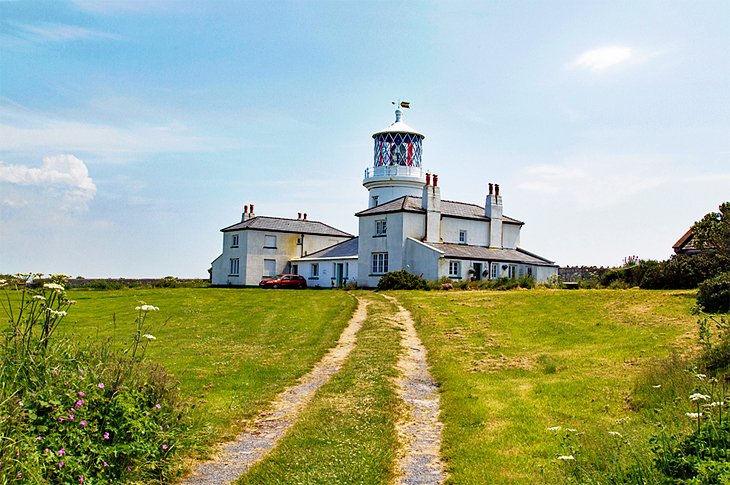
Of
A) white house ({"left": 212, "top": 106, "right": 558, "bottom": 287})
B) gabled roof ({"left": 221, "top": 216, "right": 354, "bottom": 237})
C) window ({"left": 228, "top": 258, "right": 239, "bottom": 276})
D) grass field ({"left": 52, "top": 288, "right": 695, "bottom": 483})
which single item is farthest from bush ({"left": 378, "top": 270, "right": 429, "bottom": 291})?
window ({"left": 228, "top": 258, "right": 239, "bottom": 276})

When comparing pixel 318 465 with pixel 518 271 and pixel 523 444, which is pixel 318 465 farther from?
pixel 518 271

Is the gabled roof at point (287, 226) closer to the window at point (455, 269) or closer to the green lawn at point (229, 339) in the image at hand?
the window at point (455, 269)

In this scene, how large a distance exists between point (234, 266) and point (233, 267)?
24 cm

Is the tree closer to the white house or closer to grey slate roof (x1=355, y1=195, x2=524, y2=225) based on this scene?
the white house

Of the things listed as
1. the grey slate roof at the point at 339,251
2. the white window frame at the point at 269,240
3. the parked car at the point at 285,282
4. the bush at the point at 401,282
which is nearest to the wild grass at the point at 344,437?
the bush at the point at 401,282

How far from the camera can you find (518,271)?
46.4 metres

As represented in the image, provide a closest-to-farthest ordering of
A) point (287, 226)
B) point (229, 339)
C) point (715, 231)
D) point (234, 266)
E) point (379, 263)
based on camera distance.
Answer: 1. point (229, 339)
2. point (715, 231)
3. point (379, 263)
4. point (234, 266)
5. point (287, 226)

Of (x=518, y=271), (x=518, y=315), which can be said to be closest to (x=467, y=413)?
(x=518, y=315)

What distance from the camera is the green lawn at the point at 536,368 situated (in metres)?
8.12

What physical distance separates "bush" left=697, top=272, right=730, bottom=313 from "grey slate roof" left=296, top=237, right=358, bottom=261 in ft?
100


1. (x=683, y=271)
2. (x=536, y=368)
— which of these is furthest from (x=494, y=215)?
(x=536, y=368)

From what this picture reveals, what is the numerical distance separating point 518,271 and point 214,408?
3829 centimetres

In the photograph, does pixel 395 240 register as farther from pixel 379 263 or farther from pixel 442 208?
pixel 442 208

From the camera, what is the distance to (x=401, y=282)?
4006 cm
